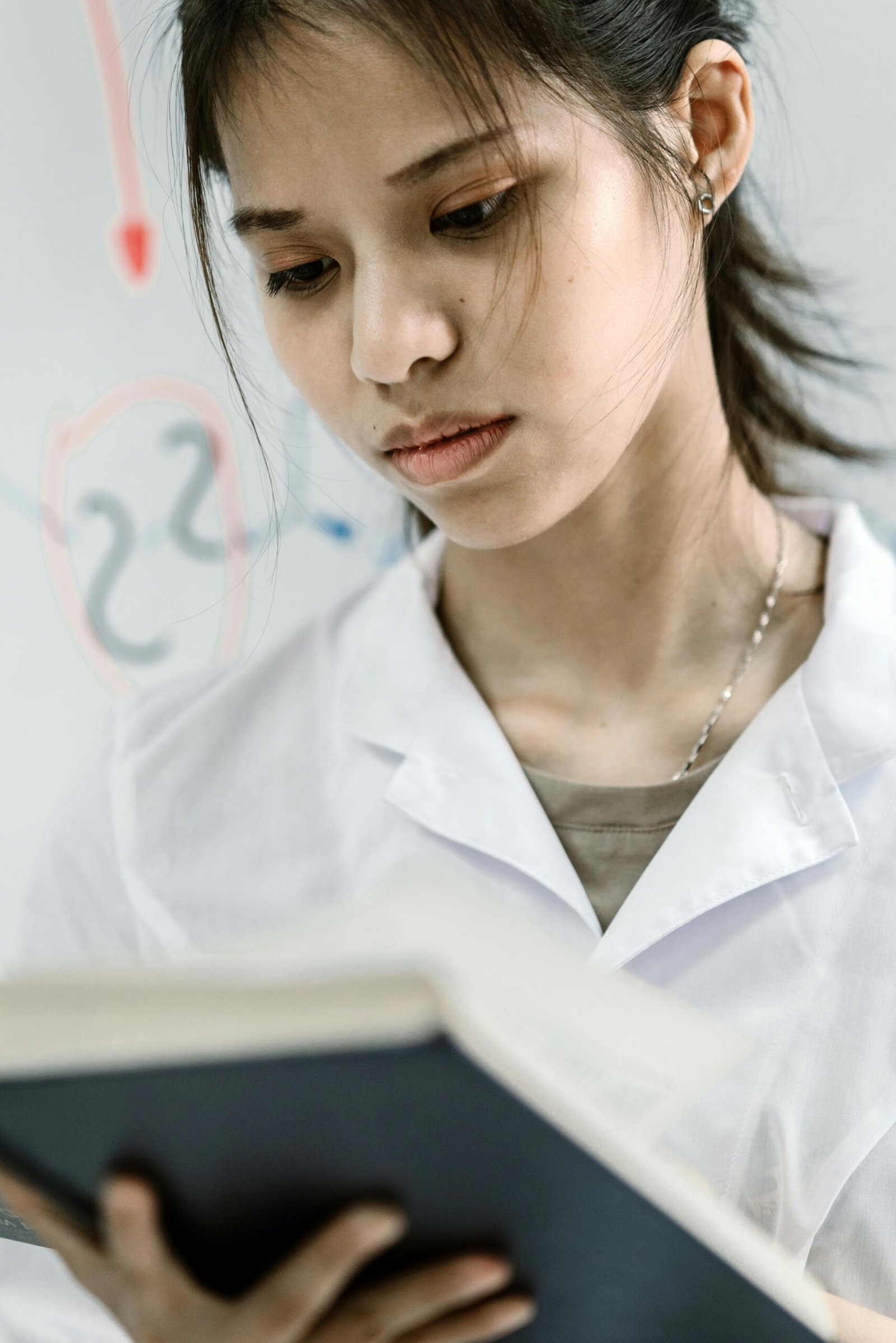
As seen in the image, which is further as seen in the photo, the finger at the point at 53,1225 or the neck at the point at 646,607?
the neck at the point at 646,607

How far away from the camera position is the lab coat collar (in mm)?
656

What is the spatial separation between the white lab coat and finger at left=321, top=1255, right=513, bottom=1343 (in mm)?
247

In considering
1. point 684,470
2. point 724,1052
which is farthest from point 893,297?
point 724,1052

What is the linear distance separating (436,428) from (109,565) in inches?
20.0

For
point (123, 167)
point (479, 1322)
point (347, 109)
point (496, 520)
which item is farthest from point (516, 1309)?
point (123, 167)

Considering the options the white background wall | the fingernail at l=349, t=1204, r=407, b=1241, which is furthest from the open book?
the white background wall

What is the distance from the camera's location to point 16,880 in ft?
3.59

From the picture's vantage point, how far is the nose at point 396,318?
0.59m

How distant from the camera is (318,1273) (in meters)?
0.39

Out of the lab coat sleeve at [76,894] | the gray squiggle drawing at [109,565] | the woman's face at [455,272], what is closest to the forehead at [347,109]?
the woman's face at [455,272]

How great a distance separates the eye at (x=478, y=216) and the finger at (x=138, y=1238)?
0.42 m

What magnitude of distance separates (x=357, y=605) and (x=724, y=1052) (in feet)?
1.69

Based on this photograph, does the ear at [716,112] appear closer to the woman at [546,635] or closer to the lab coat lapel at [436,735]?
the woman at [546,635]

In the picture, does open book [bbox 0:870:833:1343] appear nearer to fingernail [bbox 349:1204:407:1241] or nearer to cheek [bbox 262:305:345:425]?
fingernail [bbox 349:1204:407:1241]
